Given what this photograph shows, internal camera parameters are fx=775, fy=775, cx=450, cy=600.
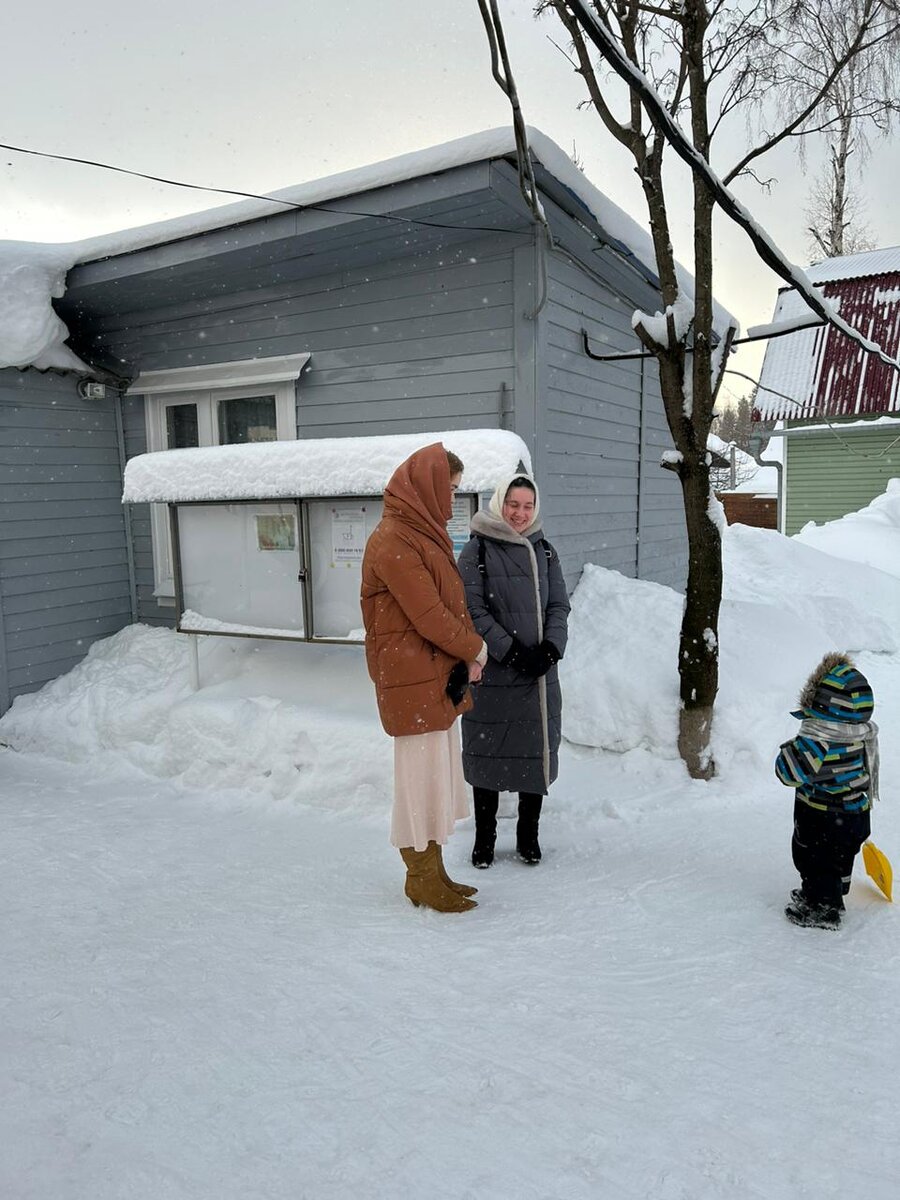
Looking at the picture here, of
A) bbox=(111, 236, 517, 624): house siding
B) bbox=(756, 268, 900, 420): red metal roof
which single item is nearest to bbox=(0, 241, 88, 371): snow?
bbox=(111, 236, 517, 624): house siding

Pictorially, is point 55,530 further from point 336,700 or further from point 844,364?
point 844,364

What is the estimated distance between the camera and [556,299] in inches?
229

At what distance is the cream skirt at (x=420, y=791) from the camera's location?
3197 millimetres

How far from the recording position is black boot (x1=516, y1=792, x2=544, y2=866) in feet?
12.2

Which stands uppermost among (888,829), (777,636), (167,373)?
(167,373)

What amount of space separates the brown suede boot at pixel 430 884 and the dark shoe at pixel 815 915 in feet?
4.30

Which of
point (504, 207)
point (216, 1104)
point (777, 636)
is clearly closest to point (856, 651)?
point (777, 636)

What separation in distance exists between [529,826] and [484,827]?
218mm

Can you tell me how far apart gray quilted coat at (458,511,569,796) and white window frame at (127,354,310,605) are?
3.22m

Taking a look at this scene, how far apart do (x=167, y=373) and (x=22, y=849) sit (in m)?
4.44

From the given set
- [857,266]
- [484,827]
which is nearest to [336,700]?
[484,827]

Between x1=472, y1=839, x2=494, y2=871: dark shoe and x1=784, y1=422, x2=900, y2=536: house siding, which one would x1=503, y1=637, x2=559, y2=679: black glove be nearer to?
x1=472, y1=839, x2=494, y2=871: dark shoe

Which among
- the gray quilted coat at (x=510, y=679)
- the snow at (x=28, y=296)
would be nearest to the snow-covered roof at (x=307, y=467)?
the gray quilted coat at (x=510, y=679)

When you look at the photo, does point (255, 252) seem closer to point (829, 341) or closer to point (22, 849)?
point (22, 849)
